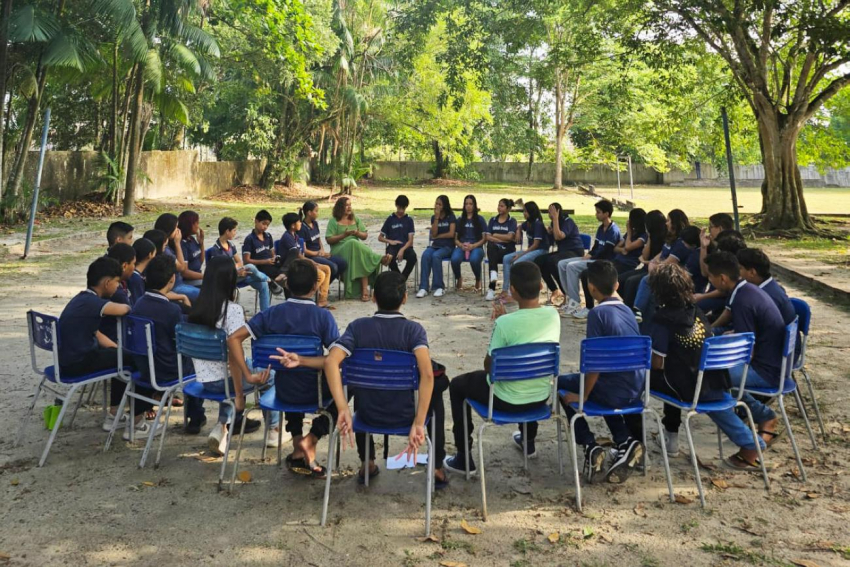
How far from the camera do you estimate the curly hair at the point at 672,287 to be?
Result: 4.61m

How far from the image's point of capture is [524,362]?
421 cm

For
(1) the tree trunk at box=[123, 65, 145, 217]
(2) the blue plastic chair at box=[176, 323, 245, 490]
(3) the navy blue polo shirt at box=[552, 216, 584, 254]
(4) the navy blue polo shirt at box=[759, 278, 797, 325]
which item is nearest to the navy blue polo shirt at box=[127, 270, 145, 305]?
(2) the blue plastic chair at box=[176, 323, 245, 490]

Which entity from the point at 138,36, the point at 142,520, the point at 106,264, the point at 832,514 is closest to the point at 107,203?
the point at 138,36

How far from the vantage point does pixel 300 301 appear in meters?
4.47

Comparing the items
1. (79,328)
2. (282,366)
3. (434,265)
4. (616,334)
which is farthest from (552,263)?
(79,328)

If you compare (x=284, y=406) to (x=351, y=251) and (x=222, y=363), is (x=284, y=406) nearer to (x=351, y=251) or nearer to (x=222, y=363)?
(x=222, y=363)

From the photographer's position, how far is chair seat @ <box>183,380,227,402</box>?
15.3ft

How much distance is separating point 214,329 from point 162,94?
18710mm

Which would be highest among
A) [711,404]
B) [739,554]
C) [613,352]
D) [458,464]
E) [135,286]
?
[135,286]

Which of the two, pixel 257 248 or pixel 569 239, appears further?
pixel 569 239

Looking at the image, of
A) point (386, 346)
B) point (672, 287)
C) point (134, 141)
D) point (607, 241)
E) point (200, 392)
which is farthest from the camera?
point (134, 141)

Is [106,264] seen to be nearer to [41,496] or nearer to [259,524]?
[41,496]

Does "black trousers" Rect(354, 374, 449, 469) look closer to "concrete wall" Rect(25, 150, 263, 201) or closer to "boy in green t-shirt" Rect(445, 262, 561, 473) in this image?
"boy in green t-shirt" Rect(445, 262, 561, 473)

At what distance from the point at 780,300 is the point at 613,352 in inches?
63.5
